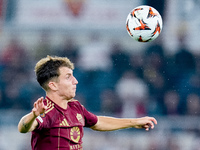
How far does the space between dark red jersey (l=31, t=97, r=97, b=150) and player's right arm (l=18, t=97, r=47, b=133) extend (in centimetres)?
24

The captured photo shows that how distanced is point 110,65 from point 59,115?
6364 millimetres

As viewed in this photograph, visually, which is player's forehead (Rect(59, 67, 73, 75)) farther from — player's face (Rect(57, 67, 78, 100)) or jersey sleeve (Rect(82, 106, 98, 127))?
jersey sleeve (Rect(82, 106, 98, 127))

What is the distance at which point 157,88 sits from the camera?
35.2 feet

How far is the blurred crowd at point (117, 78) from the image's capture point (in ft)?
34.4

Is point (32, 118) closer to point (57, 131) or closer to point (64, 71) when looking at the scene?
point (57, 131)

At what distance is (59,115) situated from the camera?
4.81 m

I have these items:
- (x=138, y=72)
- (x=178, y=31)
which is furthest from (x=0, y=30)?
(x=178, y=31)

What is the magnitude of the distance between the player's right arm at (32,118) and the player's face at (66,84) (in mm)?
635

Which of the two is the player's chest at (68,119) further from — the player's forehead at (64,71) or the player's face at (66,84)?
the player's forehead at (64,71)

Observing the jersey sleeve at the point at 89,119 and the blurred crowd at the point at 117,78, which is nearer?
the jersey sleeve at the point at 89,119

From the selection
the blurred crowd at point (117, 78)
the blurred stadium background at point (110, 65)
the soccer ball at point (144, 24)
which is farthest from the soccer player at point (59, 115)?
the blurred crowd at point (117, 78)

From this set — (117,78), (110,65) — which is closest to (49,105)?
(117,78)

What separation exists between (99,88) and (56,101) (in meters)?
5.95

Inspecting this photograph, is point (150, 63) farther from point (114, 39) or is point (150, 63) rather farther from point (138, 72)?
point (114, 39)
